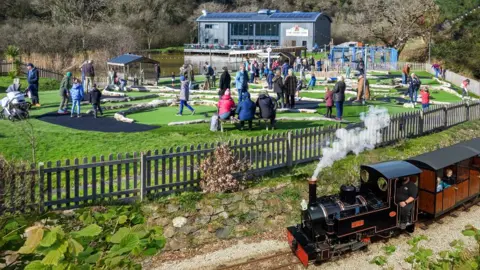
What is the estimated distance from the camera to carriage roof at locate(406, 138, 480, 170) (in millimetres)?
12023

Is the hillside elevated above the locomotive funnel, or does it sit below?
above

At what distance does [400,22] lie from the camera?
A: 177 feet

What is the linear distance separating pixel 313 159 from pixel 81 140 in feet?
23.5

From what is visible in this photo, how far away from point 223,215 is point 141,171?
7.01 feet

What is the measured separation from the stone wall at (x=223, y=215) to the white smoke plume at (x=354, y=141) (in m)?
1.95

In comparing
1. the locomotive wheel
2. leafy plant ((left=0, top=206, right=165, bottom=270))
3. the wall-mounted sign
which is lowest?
the locomotive wheel

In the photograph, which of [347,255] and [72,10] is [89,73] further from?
[72,10]

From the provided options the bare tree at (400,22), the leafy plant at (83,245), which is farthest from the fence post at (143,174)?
the bare tree at (400,22)

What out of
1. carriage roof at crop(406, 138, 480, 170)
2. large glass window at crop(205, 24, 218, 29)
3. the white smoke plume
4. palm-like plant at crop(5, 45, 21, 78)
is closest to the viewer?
carriage roof at crop(406, 138, 480, 170)

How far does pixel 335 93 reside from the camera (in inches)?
757

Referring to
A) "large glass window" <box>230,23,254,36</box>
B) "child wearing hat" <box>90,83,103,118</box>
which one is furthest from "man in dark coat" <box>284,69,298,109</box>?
"large glass window" <box>230,23,254,36</box>

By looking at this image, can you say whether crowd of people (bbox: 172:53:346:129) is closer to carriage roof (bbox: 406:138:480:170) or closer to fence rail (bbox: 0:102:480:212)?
fence rail (bbox: 0:102:480:212)

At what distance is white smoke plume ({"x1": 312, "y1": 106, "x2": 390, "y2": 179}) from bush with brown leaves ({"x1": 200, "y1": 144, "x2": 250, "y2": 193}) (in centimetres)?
284

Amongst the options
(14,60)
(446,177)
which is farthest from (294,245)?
(14,60)
